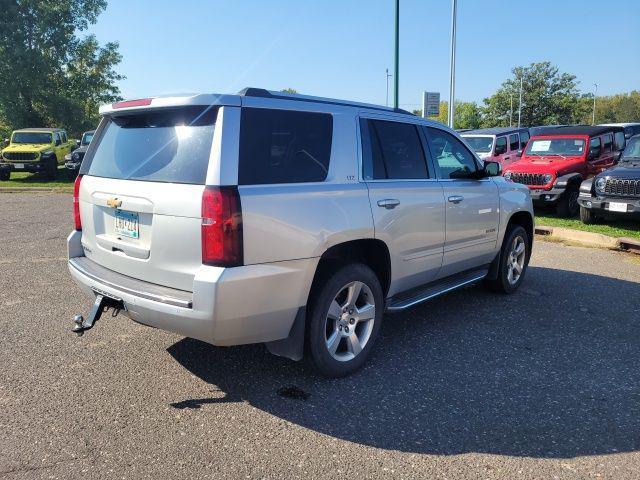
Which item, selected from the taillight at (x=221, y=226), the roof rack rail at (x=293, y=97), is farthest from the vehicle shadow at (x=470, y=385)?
the roof rack rail at (x=293, y=97)

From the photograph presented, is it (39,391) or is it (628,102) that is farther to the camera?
(628,102)

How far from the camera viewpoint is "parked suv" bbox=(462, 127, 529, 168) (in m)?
15.6

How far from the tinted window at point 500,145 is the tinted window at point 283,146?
13.2 meters

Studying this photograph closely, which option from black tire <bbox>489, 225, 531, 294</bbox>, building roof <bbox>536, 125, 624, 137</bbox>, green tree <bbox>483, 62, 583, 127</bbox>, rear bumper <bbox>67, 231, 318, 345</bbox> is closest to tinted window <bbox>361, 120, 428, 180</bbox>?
rear bumper <bbox>67, 231, 318, 345</bbox>

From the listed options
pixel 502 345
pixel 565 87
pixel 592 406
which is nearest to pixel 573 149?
pixel 502 345

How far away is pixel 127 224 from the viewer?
11.2ft

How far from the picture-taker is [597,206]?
9.94 metres

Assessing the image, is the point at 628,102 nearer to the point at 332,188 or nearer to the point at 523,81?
the point at 523,81

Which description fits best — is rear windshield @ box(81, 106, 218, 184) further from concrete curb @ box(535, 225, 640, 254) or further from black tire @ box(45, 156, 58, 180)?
black tire @ box(45, 156, 58, 180)

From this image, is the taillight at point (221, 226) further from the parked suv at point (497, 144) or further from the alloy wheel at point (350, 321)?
the parked suv at point (497, 144)

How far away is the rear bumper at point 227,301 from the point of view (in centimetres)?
294

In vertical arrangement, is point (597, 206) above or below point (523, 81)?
below

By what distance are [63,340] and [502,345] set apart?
11.9ft

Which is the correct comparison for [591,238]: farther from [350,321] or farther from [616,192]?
[350,321]
